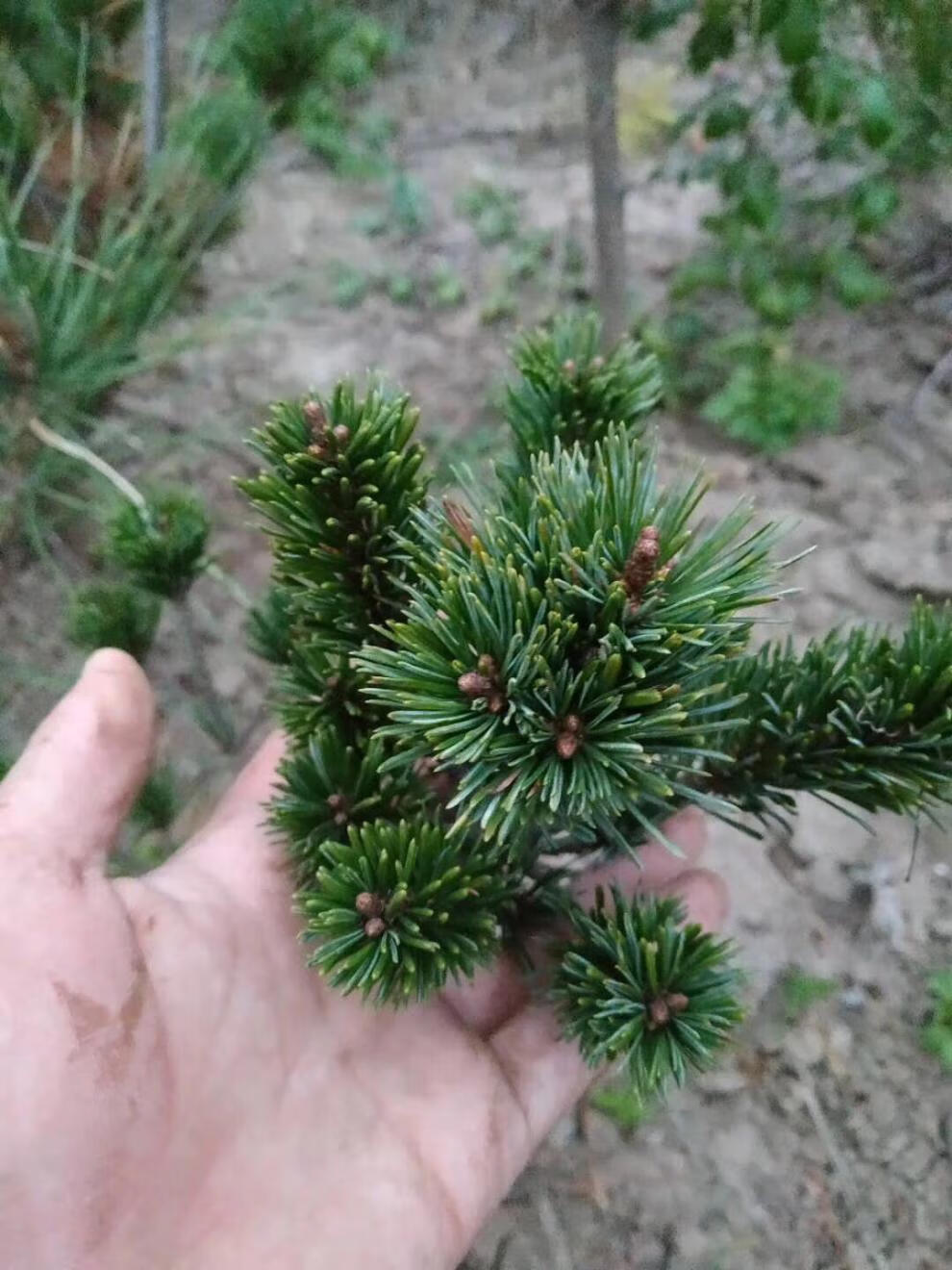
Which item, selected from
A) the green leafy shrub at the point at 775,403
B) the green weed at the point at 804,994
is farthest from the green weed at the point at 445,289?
the green weed at the point at 804,994

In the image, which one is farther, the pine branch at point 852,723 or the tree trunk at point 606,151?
the tree trunk at point 606,151

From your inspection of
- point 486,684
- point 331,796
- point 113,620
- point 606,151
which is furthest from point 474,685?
point 606,151

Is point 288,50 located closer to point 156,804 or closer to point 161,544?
point 161,544

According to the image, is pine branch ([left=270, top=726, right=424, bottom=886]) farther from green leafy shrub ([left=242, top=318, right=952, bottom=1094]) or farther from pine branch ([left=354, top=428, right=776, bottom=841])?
pine branch ([left=354, top=428, right=776, bottom=841])

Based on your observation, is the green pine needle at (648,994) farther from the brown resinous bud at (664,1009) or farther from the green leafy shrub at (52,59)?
the green leafy shrub at (52,59)

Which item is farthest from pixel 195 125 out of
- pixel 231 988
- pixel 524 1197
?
pixel 524 1197

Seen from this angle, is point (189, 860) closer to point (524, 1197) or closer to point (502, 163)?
point (524, 1197)
